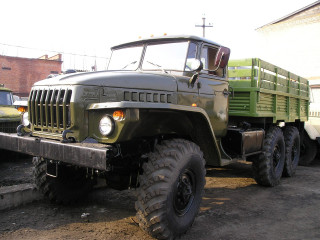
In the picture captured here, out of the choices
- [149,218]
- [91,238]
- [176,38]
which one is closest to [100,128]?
[149,218]

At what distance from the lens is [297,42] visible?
72.7ft

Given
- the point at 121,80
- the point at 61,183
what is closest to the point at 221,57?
the point at 121,80

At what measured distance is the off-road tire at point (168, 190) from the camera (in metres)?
3.18

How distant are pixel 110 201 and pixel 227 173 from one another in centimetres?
333

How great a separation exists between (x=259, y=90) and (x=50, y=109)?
12.2ft

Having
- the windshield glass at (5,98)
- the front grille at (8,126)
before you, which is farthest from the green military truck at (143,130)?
the windshield glass at (5,98)

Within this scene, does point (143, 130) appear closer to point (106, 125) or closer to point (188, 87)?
point (106, 125)

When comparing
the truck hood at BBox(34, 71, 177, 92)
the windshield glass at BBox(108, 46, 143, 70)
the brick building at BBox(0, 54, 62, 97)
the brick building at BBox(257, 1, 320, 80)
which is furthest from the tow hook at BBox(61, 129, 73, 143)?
the brick building at BBox(0, 54, 62, 97)

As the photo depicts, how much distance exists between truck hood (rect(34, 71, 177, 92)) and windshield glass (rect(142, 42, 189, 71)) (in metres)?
0.40

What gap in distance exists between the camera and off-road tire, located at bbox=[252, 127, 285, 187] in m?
5.75

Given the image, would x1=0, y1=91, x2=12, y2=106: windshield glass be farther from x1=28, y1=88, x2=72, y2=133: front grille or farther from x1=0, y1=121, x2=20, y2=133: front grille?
x1=28, y1=88, x2=72, y2=133: front grille

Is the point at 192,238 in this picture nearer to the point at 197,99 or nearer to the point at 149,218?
the point at 149,218

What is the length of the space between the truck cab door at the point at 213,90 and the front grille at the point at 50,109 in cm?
182

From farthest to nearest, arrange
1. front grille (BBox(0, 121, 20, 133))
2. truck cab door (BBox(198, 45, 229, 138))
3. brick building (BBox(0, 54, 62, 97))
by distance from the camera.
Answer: brick building (BBox(0, 54, 62, 97)), front grille (BBox(0, 121, 20, 133)), truck cab door (BBox(198, 45, 229, 138))
